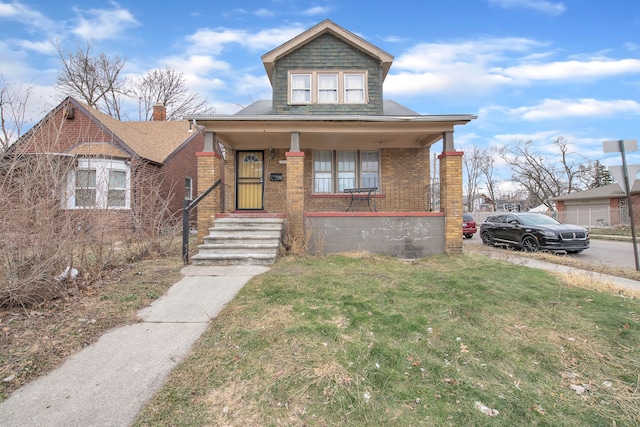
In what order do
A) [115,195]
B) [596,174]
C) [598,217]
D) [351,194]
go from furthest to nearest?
[596,174]
[598,217]
[351,194]
[115,195]

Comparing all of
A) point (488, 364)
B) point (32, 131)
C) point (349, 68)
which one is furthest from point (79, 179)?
point (349, 68)

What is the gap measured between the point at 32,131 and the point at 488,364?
21.5ft

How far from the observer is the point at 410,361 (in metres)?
2.80

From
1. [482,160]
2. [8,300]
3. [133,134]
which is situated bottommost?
[8,300]

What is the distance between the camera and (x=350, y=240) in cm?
820

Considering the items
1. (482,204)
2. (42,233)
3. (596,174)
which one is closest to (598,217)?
(596,174)

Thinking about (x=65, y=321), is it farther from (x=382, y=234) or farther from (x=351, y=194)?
(x=351, y=194)

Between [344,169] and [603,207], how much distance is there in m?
27.8

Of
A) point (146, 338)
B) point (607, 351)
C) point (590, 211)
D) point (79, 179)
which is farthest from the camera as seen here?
point (590, 211)

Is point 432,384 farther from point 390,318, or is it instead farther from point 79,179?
point 79,179

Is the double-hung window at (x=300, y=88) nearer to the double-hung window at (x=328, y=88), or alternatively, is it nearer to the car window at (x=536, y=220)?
the double-hung window at (x=328, y=88)

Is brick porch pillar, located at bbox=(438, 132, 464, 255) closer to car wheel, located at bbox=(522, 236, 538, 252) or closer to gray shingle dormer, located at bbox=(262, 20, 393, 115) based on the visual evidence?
gray shingle dormer, located at bbox=(262, 20, 393, 115)

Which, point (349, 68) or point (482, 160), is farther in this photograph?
point (482, 160)

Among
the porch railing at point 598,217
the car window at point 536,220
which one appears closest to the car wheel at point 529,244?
the car window at point 536,220
